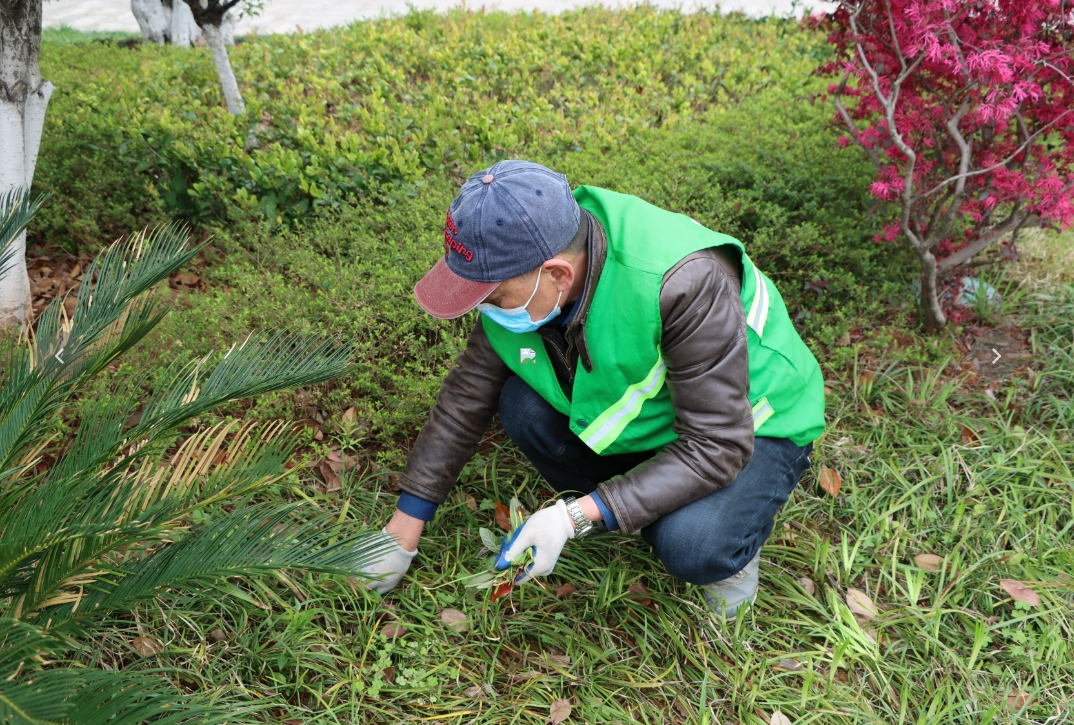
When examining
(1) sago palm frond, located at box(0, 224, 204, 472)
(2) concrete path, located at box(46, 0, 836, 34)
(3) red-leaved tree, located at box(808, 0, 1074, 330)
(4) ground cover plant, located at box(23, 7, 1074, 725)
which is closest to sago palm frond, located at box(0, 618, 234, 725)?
(1) sago palm frond, located at box(0, 224, 204, 472)

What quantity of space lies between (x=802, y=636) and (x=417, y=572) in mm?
1122

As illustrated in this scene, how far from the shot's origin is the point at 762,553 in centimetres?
246

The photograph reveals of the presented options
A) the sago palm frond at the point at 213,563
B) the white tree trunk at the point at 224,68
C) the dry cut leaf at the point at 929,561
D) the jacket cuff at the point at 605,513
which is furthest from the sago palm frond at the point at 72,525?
the white tree trunk at the point at 224,68

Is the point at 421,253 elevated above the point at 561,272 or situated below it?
below

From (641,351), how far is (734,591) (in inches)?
32.8

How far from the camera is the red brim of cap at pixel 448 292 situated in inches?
70.3

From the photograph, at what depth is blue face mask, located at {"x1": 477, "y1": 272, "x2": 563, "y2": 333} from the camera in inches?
72.9

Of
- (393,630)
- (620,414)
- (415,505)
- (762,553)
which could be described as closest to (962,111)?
(762,553)

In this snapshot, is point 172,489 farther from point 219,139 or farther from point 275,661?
point 219,139

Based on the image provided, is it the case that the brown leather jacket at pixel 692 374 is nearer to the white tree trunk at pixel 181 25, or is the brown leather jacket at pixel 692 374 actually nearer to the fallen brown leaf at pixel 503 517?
the fallen brown leaf at pixel 503 517

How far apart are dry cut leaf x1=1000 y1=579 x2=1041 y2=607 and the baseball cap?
1.72 m

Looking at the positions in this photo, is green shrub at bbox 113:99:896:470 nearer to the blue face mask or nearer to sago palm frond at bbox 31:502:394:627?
the blue face mask

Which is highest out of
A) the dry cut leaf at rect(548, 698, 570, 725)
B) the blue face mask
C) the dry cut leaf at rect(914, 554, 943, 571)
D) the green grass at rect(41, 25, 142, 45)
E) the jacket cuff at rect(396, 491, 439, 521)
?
the green grass at rect(41, 25, 142, 45)

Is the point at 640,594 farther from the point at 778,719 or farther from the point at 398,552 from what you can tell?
the point at 398,552
